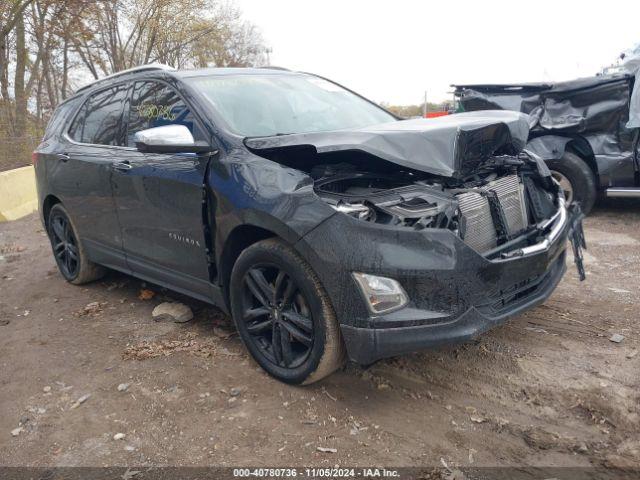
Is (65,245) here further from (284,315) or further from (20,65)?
(20,65)

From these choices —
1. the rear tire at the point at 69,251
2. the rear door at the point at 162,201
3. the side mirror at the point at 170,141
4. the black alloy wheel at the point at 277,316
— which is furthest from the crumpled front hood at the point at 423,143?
the rear tire at the point at 69,251

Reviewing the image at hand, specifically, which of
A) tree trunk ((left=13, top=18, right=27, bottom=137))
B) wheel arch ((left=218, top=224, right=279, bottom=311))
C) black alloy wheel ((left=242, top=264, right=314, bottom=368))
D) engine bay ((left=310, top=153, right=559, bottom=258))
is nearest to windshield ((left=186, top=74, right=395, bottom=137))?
wheel arch ((left=218, top=224, right=279, bottom=311))

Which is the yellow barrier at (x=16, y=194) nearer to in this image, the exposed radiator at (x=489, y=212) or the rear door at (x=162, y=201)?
the rear door at (x=162, y=201)

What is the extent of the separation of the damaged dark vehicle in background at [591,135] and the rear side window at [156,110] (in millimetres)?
4770

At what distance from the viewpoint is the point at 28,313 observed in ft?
15.9

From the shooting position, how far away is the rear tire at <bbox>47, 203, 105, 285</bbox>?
5.18m

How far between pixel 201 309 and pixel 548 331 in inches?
104

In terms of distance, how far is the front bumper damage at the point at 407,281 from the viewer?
2.62 meters

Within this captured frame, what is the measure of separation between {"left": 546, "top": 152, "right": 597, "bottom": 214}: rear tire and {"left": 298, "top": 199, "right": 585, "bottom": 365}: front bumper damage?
4620 millimetres

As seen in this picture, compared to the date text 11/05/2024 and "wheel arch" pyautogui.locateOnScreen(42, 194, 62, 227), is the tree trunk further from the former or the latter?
the date text 11/05/2024

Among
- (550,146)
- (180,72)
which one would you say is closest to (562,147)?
(550,146)

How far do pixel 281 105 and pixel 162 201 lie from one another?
1.06 meters

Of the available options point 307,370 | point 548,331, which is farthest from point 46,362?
point 548,331

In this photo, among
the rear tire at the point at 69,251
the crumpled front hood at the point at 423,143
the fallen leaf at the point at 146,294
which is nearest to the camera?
the crumpled front hood at the point at 423,143
